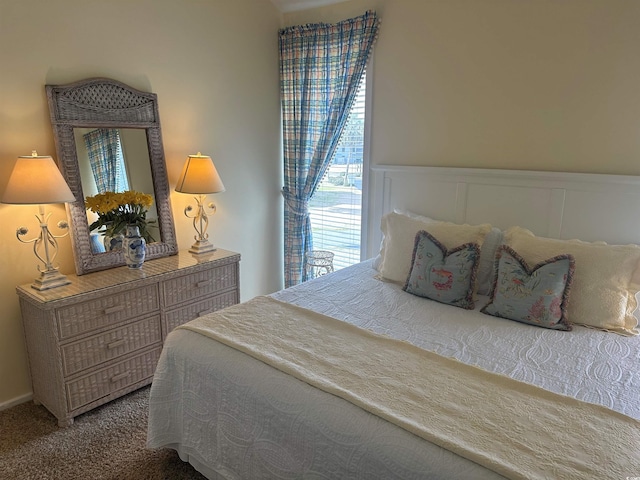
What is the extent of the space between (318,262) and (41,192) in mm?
2028

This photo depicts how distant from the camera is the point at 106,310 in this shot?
2.37 metres

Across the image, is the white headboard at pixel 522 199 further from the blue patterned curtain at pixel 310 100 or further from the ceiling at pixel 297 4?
the ceiling at pixel 297 4

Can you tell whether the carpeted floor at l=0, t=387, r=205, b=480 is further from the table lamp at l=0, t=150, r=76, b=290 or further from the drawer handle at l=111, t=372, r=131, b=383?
the table lamp at l=0, t=150, r=76, b=290

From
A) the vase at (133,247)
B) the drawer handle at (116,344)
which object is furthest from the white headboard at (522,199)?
the drawer handle at (116,344)

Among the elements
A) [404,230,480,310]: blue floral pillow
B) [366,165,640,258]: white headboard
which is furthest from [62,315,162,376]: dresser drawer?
[366,165,640,258]: white headboard

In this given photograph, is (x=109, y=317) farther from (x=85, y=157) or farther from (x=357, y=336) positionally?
(x=357, y=336)

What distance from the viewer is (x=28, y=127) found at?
7.67 ft

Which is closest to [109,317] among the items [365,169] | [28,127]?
[28,127]

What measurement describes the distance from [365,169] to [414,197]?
0.47m

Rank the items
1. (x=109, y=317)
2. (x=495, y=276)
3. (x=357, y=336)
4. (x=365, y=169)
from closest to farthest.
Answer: (x=357, y=336), (x=495, y=276), (x=109, y=317), (x=365, y=169)

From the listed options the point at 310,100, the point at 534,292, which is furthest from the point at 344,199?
the point at 534,292

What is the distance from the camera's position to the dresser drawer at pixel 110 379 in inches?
90.8

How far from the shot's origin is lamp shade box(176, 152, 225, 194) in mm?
2879

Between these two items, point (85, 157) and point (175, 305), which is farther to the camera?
point (175, 305)
